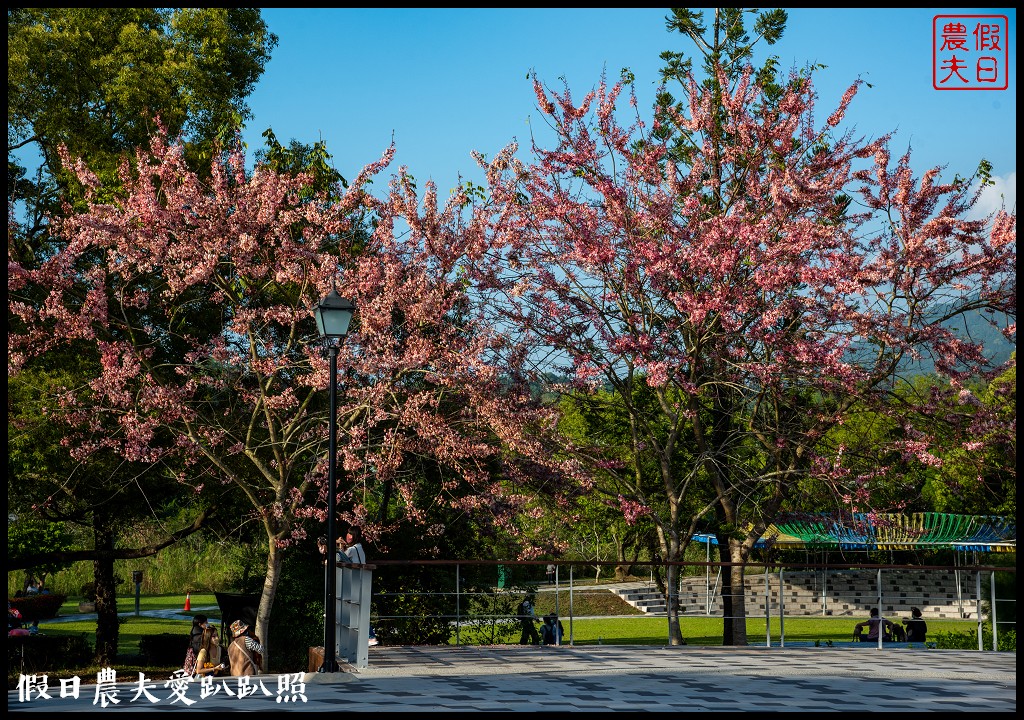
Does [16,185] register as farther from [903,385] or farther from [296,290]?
[903,385]

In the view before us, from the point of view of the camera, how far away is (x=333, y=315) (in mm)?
13273

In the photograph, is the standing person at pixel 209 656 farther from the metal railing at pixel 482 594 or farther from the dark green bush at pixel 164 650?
the dark green bush at pixel 164 650

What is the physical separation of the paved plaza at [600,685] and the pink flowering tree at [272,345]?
469 centimetres

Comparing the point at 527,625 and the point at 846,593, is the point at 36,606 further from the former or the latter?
the point at 846,593

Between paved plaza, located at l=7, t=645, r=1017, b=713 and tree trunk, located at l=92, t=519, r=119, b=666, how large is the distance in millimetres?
12238

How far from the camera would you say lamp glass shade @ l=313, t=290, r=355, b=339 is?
521 inches

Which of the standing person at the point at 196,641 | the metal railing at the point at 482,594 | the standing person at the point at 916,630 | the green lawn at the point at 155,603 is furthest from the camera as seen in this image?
the green lawn at the point at 155,603

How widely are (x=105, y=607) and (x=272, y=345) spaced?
907 centimetres

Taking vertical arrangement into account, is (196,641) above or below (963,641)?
above

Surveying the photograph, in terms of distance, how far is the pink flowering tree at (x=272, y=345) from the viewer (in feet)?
60.0

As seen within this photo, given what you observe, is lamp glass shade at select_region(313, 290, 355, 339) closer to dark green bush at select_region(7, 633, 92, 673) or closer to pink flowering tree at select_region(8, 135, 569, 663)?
pink flowering tree at select_region(8, 135, 569, 663)

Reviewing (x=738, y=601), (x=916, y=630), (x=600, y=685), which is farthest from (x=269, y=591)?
(x=916, y=630)

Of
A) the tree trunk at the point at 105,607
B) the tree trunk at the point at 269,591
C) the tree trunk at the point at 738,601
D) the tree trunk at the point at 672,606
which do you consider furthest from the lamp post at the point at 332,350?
the tree trunk at the point at 105,607

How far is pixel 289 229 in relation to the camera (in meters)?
19.5
